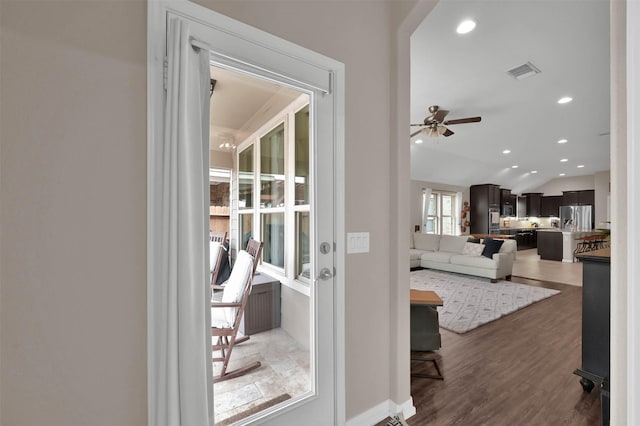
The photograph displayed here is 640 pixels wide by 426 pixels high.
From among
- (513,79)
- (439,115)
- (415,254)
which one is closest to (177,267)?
(439,115)

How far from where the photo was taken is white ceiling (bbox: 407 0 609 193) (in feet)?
8.26

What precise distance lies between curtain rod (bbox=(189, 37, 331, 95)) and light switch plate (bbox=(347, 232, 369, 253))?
87 cm

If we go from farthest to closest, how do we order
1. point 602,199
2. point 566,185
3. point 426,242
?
1. point 566,185
2. point 602,199
3. point 426,242

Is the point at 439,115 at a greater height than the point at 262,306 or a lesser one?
greater

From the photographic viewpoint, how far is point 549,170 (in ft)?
33.8

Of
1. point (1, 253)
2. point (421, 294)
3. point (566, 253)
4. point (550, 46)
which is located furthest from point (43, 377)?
point (566, 253)

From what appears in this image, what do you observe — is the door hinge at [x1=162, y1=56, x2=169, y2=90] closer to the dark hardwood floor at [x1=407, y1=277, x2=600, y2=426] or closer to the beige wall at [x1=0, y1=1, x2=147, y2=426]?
the beige wall at [x1=0, y1=1, x2=147, y2=426]

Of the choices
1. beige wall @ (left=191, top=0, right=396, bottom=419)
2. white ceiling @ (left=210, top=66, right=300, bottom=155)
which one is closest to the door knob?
beige wall @ (left=191, top=0, right=396, bottom=419)

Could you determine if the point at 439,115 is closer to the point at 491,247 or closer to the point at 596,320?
the point at 596,320

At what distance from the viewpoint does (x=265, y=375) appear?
4.97ft

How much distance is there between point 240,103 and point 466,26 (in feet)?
7.98

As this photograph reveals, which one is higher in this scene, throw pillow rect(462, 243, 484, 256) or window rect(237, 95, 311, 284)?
window rect(237, 95, 311, 284)

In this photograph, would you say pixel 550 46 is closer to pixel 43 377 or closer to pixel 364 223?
pixel 364 223

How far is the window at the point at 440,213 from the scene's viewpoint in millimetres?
9242
